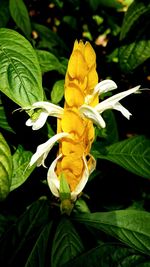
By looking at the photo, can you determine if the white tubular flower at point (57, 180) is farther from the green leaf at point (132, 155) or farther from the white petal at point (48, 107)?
the green leaf at point (132, 155)

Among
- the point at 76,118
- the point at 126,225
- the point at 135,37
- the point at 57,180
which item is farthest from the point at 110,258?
the point at 135,37

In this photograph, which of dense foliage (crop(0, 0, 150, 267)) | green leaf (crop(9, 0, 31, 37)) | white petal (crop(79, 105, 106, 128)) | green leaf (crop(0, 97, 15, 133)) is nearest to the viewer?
white petal (crop(79, 105, 106, 128))

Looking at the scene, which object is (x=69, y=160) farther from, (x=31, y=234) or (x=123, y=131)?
(x=123, y=131)

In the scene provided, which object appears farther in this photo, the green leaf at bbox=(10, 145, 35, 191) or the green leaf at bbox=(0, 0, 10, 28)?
the green leaf at bbox=(0, 0, 10, 28)

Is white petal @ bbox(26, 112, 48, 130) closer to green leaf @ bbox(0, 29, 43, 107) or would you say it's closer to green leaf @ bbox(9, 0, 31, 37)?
green leaf @ bbox(0, 29, 43, 107)

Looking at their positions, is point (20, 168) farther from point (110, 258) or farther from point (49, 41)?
point (49, 41)

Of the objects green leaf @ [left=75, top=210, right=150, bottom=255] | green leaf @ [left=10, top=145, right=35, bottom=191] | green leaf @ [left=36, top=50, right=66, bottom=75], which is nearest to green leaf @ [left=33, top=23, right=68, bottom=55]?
green leaf @ [left=36, top=50, right=66, bottom=75]

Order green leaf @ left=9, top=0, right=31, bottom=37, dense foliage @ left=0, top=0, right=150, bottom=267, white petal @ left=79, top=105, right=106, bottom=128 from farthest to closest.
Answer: green leaf @ left=9, top=0, right=31, bottom=37
dense foliage @ left=0, top=0, right=150, bottom=267
white petal @ left=79, top=105, right=106, bottom=128
